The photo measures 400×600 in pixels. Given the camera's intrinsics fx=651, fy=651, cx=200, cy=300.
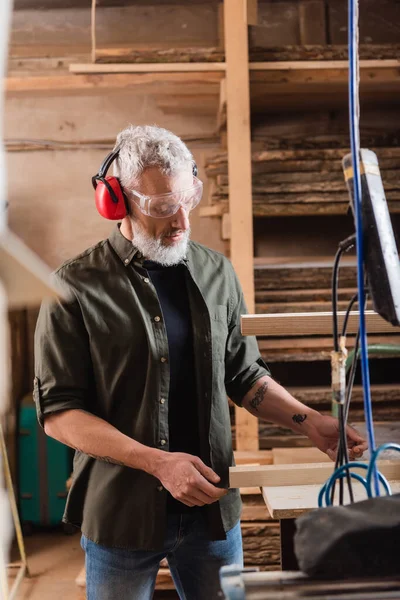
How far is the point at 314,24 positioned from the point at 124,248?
317 centimetres

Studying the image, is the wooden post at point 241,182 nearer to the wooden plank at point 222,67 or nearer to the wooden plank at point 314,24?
the wooden plank at point 222,67

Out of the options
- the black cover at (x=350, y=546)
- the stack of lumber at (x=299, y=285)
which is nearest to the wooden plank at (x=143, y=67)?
the stack of lumber at (x=299, y=285)

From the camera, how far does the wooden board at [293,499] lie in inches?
66.5

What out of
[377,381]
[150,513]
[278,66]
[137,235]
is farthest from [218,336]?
[377,381]

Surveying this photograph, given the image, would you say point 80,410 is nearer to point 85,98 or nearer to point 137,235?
point 137,235

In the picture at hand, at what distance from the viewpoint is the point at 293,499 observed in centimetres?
176

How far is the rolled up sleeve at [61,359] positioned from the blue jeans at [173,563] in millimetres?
404

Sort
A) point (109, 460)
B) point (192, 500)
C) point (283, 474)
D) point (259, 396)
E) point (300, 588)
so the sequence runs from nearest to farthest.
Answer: point (300, 588), point (283, 474), point (192, 500), point (109, 460), point (259, 396)

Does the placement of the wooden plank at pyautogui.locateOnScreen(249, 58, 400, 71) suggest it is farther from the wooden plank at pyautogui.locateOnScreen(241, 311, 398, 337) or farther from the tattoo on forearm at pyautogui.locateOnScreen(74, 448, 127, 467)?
the tattoo on forearm at pyautogui.locateOnScreen(74, 448, 127, 467)

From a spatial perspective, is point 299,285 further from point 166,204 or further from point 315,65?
point 166,204

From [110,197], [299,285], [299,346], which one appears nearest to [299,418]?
[110,197]

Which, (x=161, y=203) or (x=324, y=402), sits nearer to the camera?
(x=161, y=203)

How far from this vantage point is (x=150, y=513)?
1717mm

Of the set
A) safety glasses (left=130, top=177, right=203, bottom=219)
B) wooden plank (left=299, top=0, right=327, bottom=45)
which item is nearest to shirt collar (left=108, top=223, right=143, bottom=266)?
safety glasses (left=130, top=177, right=203, bottom=219)
